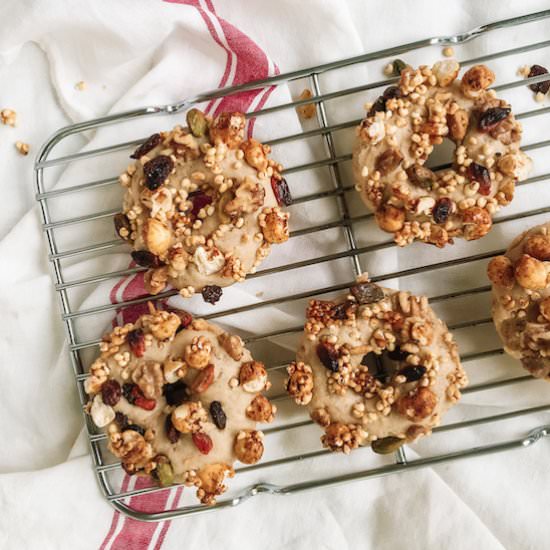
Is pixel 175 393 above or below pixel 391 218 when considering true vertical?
below

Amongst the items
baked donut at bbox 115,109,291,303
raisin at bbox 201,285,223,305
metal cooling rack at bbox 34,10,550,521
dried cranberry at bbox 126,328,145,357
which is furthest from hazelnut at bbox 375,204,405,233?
dried cranberry at bbox 126,328,145,357

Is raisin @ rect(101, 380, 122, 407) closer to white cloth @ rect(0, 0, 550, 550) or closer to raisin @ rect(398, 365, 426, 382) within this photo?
white cloth @ rect(0, 0, 550, 550)

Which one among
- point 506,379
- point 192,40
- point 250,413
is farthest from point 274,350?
point 192,40

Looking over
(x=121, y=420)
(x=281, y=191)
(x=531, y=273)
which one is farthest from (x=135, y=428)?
(x=531, y=273)

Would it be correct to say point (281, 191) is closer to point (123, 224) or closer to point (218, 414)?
point (123, 224)

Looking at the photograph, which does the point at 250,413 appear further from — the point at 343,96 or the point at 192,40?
the point at 192,40

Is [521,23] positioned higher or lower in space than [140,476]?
higher
